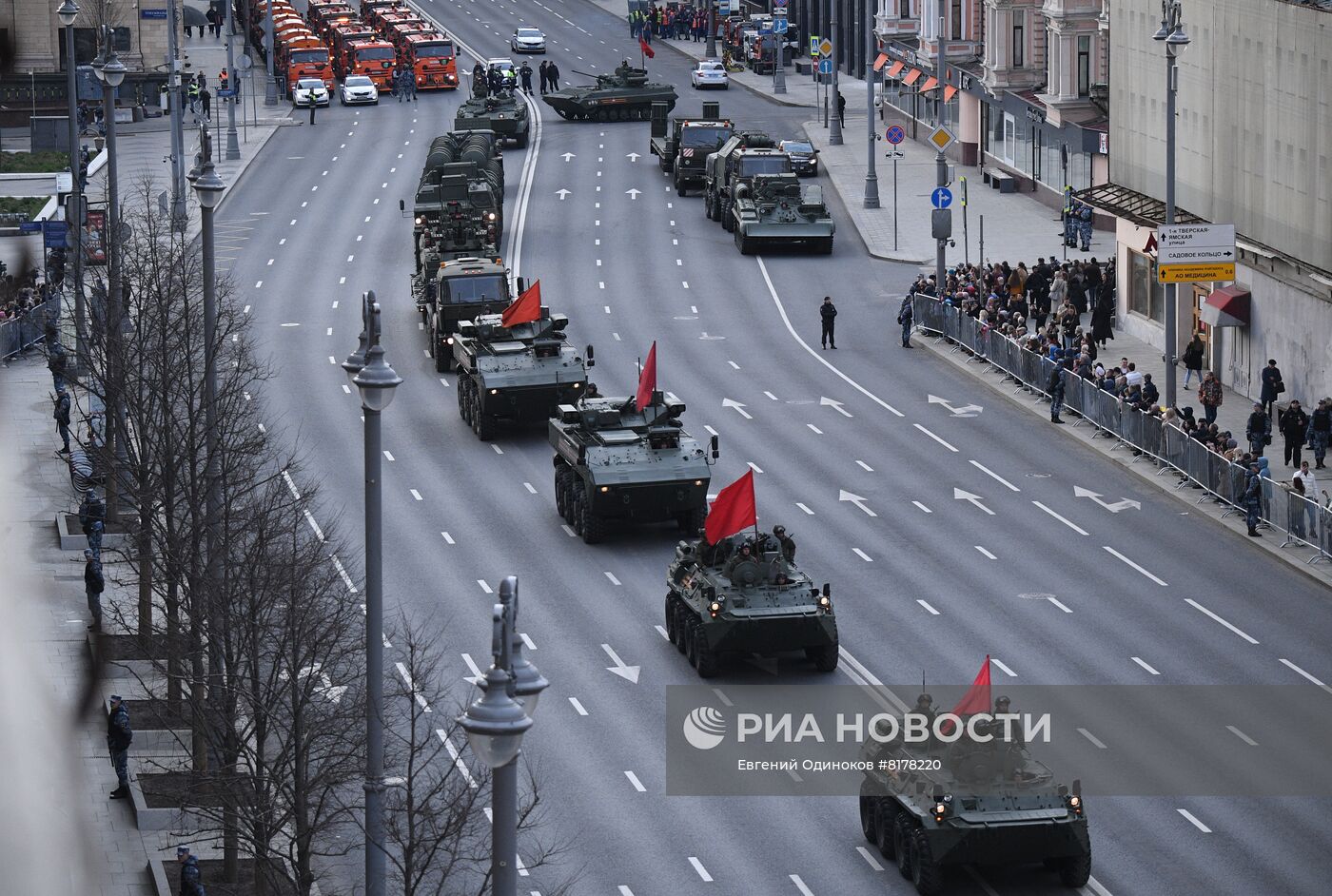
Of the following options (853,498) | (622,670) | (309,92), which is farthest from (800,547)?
(309,92)

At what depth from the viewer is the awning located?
5600 cm

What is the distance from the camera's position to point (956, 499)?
47.7 m

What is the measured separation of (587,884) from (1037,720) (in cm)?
822

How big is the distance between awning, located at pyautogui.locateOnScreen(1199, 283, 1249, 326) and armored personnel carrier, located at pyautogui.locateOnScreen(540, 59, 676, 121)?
1812 inches

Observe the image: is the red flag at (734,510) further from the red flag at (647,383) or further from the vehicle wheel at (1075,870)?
the vehicle wheel at (1075,870)

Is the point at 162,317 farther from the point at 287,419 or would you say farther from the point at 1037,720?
the point at 287,419

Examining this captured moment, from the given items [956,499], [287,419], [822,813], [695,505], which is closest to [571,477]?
[695,505]

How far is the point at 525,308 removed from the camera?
53344 mm

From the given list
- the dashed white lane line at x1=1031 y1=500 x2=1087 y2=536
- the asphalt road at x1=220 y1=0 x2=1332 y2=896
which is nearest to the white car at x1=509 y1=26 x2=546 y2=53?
the asphalt road at x1=220 y1=0 x2=1332 y2=896

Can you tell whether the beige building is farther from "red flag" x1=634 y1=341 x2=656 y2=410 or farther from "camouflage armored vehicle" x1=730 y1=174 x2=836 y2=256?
"red flag" x1=634 y1=341 x2=656 y2=410

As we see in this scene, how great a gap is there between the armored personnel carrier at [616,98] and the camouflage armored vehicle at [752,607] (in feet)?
209

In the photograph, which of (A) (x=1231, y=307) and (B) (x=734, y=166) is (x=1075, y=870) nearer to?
(A) (x=1231, y=307)

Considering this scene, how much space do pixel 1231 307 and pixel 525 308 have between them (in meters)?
15.9

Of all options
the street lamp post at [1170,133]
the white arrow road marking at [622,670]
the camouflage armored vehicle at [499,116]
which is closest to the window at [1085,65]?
the camouflage armored vehicle at [499,116]
